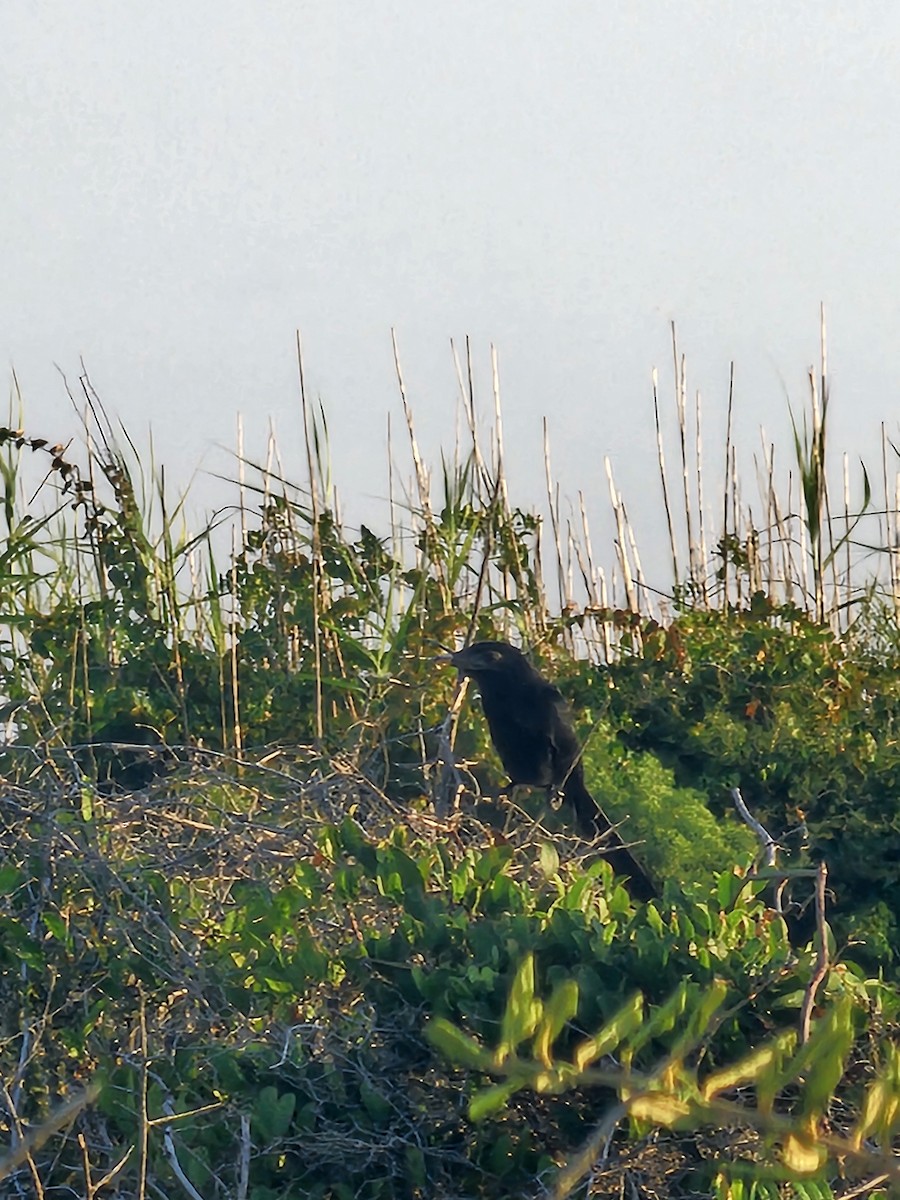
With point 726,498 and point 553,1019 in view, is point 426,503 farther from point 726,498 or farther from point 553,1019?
point 553,1019

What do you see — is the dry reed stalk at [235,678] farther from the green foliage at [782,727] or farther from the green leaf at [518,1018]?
the green leaf at [518,1018]

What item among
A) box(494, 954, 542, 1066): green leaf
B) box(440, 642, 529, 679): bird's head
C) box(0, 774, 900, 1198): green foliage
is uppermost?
box(440, 642, 529, 679): bird's head

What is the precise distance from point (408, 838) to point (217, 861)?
0.42 meters

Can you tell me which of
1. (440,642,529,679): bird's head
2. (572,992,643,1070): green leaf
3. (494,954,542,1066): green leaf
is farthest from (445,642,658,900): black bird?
(494,954,542,1066): green leaf

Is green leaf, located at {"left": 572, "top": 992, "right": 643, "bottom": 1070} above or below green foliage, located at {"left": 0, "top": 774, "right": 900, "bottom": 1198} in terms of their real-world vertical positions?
above

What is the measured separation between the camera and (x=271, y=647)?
5.44m

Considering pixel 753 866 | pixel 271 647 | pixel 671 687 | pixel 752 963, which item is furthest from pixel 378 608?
pixel 752 963

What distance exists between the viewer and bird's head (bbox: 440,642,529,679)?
14.5 ft

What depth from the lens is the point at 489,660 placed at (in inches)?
175

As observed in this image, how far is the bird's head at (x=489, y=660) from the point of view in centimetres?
442

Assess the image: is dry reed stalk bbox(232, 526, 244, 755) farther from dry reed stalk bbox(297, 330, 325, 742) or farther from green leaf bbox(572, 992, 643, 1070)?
green leaf bbox(572, 992, 643, 1070)

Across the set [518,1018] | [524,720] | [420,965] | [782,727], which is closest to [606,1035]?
[518,1018]

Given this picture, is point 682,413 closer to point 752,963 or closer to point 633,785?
point 633,785

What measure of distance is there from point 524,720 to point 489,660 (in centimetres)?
19
